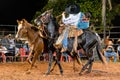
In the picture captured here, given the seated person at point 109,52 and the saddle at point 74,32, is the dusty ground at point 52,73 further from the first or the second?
the seated person at point 109,52

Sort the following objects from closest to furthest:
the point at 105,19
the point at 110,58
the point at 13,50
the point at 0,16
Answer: the point at 13,50 → the point at 110,58 → the point at 105,19 → the point at 0,16

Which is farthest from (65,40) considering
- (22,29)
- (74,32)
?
(22,29)

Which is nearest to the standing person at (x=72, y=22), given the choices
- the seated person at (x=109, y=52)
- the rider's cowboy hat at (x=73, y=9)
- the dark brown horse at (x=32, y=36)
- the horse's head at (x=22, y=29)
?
the rider's cowboy hat at (x=73, y=9)

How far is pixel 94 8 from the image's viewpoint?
2592cm

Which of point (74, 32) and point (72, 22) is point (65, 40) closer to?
point (74, 32)

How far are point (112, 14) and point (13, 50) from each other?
802cm

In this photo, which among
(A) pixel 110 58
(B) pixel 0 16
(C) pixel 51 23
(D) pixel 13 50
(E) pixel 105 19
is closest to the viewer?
(C) pixel 51 23

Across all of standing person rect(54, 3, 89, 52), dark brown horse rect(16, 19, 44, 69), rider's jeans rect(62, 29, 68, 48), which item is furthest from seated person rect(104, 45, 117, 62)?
rider's jeans rect(62, 29, 68, 48)

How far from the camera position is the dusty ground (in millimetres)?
14395

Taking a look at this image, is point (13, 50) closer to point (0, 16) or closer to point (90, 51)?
point (90, 51)

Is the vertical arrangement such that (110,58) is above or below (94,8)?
below

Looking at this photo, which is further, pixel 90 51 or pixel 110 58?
pixel 110 58

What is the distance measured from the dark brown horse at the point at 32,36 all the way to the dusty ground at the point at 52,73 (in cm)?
83

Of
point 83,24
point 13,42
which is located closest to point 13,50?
point 13,42
